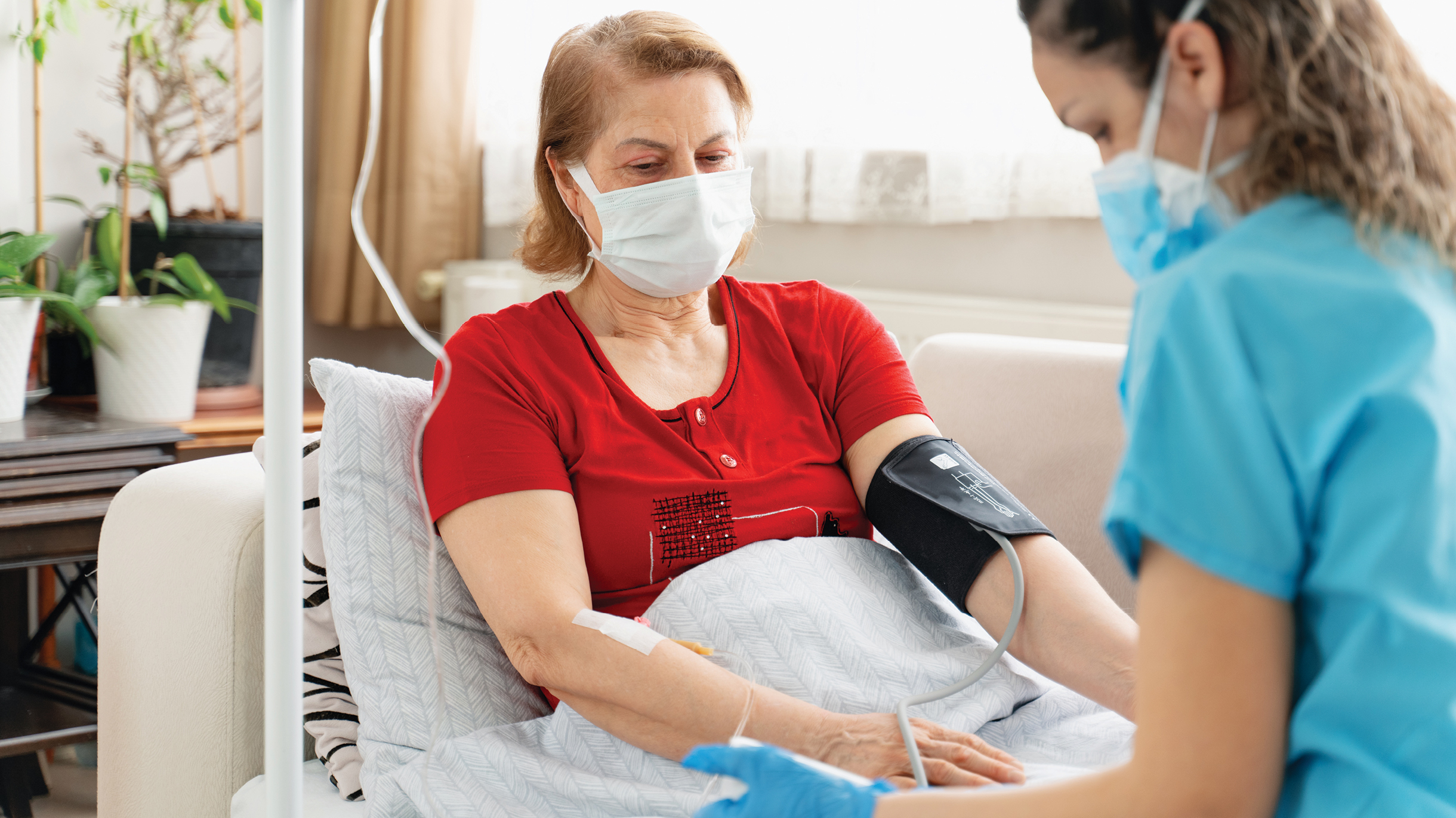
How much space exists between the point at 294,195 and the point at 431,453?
1.48 ft

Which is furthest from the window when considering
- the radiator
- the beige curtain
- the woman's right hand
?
the woman's right hand

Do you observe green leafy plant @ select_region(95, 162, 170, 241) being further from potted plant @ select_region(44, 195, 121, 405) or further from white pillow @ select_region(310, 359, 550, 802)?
white pillow @ select_region(310, 359, 550, 802)

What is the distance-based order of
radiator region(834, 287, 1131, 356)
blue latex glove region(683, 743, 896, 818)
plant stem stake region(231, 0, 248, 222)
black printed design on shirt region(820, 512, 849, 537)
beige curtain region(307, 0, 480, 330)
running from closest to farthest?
blue latex glove region(683, 743, 896, 818), black printed design on shirt region(820, 512, 849, 537), radiator region(834, 287, 1131, 356), plant stem stake region(231, 0, 248, 222), beige curtain region(307, 0, 480, 330)

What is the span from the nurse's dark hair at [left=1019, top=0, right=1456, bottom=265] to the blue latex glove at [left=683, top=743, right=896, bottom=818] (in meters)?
0.37

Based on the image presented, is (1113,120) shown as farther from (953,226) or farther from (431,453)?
(953,226)

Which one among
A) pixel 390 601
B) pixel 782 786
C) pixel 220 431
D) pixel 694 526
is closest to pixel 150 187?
pixel 220 431

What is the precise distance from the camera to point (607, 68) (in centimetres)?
131

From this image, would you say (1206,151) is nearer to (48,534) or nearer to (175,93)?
(48,534)

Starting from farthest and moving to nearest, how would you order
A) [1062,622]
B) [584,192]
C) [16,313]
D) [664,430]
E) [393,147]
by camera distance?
[393,147], [16,313], [584,192], [664,430], [1062,622]

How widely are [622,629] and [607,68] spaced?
0.63 m

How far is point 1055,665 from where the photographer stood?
1156 millimetres

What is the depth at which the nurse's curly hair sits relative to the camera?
4.29 ft

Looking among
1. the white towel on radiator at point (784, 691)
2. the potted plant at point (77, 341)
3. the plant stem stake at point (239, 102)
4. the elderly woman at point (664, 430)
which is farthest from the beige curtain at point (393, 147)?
the white towel on radiator at point (784, 691)

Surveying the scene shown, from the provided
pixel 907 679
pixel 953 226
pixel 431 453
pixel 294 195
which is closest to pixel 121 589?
pixel 431 453
